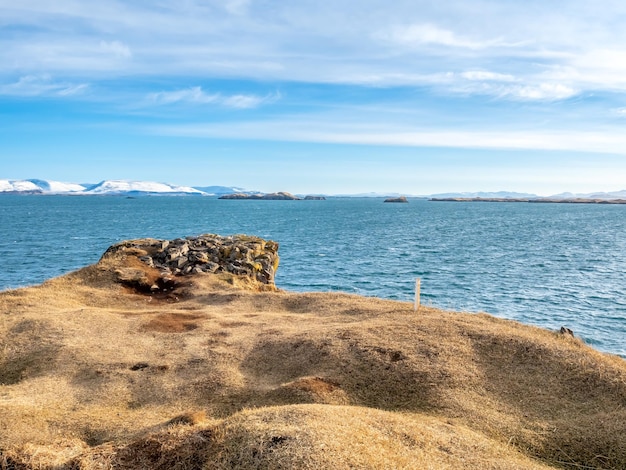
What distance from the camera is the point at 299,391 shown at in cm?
1296

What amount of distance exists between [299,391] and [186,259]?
20.3 meters

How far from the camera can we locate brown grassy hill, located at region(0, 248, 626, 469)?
9125 millimetres

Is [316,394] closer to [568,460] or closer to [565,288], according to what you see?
[568,460]

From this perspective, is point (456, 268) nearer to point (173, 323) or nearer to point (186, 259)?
point (186, 259)

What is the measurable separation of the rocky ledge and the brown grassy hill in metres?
5.79

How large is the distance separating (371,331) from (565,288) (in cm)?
3271

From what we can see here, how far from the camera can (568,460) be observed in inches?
411

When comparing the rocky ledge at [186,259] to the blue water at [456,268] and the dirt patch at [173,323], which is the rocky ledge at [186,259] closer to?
the dirt patch at [173,323]

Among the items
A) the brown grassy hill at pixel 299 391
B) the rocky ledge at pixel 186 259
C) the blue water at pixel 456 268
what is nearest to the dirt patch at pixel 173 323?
the brown grassy hill at pixel 299 391

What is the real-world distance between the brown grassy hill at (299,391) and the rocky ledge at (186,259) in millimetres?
5793

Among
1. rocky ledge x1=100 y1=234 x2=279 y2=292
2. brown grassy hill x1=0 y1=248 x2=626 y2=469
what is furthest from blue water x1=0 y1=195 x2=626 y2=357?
brown grassy hill x1=0 y1=248 x2=626 y2=469

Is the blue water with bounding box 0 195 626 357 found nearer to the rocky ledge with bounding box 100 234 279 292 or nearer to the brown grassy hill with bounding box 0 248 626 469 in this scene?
the rocky ledge with bounding box 100 234 279 292

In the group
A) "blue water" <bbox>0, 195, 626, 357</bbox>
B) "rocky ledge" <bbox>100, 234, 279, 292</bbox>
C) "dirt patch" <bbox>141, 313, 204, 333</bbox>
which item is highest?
"rocky ledge" <bbox>100, 234, 279, 292</bbox>

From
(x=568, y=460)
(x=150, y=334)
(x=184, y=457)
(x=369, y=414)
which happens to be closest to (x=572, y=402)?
(x=568, y=460)
